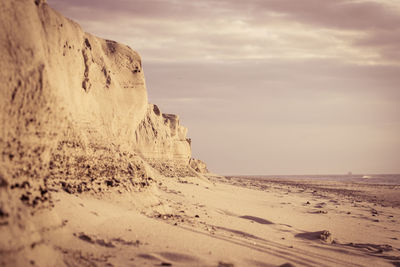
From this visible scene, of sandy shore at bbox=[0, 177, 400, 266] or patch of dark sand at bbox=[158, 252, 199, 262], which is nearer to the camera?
sandy shore at bbox=[0, 177, 400, 266]

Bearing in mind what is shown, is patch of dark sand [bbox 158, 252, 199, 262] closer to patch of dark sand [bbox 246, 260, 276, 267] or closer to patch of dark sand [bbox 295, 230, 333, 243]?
patch of dark sand [bbox 246, 260, 276, 267]

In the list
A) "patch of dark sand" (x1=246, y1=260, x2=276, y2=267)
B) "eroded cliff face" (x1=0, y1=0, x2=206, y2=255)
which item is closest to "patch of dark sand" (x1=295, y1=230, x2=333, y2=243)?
"patch of dark sand" (x1=246, y1=260, x2=276, y2=267)

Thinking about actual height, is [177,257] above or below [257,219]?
above

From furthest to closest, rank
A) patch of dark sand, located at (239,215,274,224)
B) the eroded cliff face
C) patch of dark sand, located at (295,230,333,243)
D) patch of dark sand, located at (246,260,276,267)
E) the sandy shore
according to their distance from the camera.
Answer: patch of dark sand, located at (239,215,274,224) < patch of dark sand, located at (295,230,333,243) < patch of dark sand, located at (246,260,276,267) < the sandy shore < the eroded cliff face

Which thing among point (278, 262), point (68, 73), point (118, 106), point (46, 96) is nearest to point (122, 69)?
point (118, 106)

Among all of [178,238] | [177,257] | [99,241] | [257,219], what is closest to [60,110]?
[99,241]

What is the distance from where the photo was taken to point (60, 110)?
5.84 meters

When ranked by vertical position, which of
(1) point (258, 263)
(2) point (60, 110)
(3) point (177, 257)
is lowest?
(1) point (258, 263)

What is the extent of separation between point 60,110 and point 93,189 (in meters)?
2.43

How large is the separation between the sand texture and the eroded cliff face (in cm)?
2

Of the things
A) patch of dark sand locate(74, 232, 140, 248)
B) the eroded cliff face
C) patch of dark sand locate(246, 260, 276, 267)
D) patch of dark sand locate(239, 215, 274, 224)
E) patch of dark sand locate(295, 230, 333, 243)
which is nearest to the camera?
the eroded cliff face

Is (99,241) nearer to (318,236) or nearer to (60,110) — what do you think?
(60,110)

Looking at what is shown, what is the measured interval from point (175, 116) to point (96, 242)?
2718cm

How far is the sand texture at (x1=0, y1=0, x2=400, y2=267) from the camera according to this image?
16.3 feet
